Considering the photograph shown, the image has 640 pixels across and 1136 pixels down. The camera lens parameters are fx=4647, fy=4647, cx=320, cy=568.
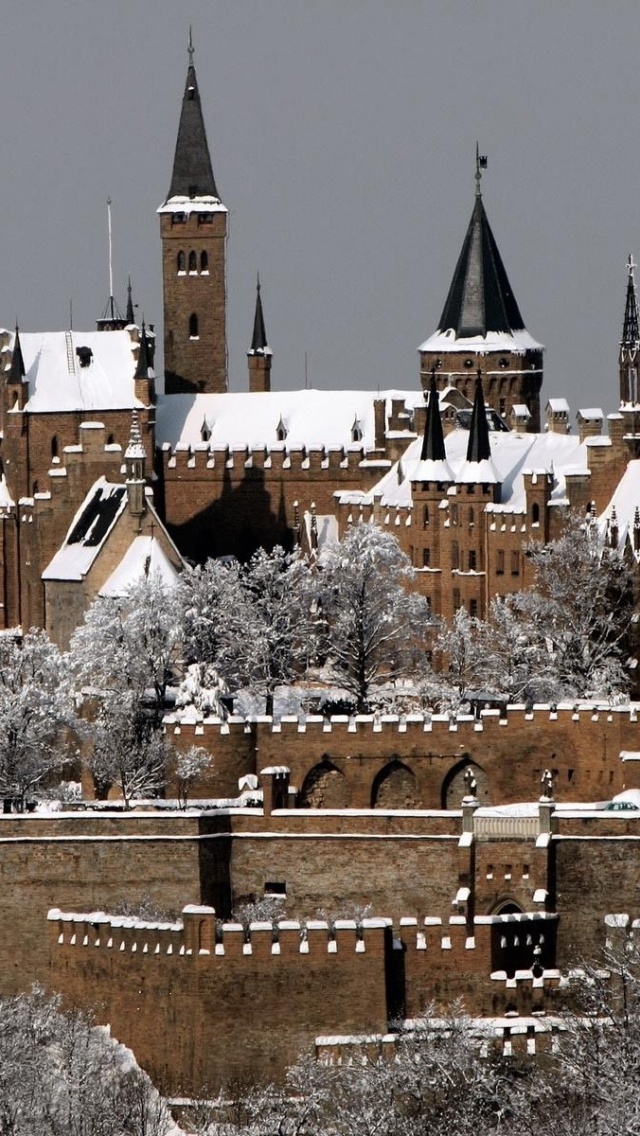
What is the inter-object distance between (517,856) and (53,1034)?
10932mm

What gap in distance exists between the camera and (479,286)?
172m

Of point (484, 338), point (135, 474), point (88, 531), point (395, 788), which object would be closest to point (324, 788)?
point (395, 788)

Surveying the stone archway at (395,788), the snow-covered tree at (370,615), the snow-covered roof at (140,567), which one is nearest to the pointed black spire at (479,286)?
the snow-covered tree at (370,615)

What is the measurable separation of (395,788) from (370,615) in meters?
23.9

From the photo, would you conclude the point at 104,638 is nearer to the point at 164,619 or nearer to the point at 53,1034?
the point at 164,619

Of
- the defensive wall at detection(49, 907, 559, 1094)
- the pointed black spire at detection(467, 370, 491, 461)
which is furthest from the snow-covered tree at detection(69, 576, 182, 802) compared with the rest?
the defensive wall at detection(49, 907, 559, 1094)

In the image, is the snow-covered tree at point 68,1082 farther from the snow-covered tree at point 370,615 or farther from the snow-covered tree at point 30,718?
the snow-covered tree at point 370,615

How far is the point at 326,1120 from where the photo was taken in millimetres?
86938

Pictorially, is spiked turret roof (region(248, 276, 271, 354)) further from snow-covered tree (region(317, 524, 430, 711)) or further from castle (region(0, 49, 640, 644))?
snow-covered tree (region(317, 524, 430, 711))

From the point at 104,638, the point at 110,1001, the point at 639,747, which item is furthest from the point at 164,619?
the point at 110,1001

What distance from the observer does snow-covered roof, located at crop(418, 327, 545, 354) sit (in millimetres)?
171750

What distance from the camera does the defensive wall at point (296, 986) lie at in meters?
91.2

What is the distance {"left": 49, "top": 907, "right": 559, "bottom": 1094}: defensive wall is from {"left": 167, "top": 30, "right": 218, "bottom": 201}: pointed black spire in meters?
77.9

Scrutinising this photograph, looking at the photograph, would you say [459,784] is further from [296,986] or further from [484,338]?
[484,338]
